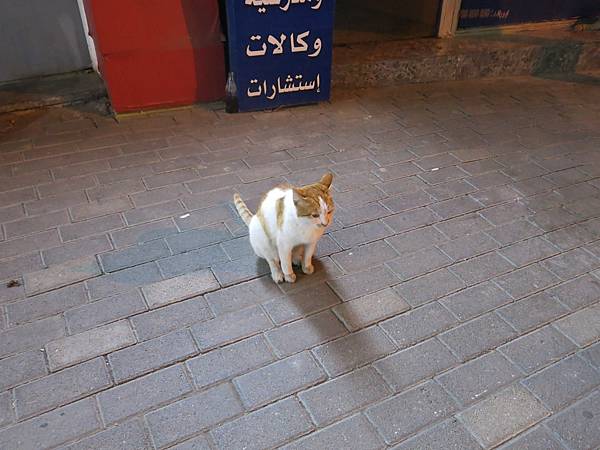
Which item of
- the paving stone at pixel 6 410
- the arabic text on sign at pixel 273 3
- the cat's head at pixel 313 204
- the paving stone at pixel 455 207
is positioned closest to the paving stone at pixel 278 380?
the cat's head at pixel 313 204

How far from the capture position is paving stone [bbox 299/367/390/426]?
6.43ft

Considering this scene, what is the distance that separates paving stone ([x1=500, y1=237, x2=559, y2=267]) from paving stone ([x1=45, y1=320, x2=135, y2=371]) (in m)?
2.06

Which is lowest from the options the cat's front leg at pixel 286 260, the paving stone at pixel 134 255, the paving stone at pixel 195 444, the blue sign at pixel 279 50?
the paving stone at pixel 195 444

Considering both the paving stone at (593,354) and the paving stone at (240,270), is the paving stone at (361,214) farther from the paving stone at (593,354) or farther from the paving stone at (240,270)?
the paving stone at (593,354)

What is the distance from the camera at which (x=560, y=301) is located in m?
2.50

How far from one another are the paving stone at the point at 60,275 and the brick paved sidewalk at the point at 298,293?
11 mm

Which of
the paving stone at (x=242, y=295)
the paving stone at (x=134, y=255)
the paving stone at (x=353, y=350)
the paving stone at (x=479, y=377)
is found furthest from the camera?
the paving stone at (x=134, y=255)

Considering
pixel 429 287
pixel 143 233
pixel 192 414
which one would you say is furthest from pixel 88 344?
pixel 429 287

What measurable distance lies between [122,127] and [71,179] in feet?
2.72

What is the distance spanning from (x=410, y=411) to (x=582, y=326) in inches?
40.4

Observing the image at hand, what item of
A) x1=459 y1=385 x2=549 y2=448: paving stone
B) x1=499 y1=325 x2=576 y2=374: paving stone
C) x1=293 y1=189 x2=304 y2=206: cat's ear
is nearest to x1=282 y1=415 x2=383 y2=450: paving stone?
x1=459 y1=385 x2=549 y2=448: paving stone

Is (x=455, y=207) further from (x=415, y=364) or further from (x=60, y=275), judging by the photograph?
(x=60, y=275)

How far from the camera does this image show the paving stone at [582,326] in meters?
2.30

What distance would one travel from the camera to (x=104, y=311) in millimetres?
2373
